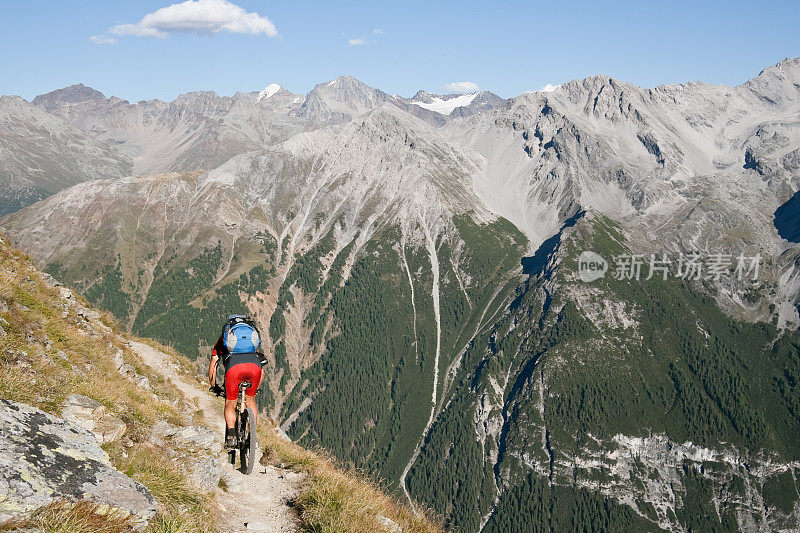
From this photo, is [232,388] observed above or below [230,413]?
above

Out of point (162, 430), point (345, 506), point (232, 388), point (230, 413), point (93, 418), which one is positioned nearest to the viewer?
point (345, 506)

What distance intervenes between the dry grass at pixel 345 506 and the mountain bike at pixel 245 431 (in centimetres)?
215

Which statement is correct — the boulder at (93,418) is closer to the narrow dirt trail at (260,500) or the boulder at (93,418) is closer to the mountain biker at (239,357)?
the mountain biker at (239,357)

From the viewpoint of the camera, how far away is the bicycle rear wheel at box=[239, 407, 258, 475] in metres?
15.7

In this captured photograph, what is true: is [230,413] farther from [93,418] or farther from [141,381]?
[141,381]

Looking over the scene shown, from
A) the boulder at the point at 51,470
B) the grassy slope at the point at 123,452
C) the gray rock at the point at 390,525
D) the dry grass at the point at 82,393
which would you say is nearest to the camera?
the boulder at the point at 51,470

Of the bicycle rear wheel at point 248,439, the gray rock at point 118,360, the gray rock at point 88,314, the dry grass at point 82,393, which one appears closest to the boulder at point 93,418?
the dry grass at point 82,393

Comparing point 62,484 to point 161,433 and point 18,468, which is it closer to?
point 18,468

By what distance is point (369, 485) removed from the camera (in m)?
16.8

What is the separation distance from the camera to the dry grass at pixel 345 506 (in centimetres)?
1344

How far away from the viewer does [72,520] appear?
8.76 metres

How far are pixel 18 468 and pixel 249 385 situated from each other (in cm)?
660

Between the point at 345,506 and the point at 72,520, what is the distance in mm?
6986

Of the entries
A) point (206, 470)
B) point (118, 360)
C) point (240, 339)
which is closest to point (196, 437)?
point (206, 470)
